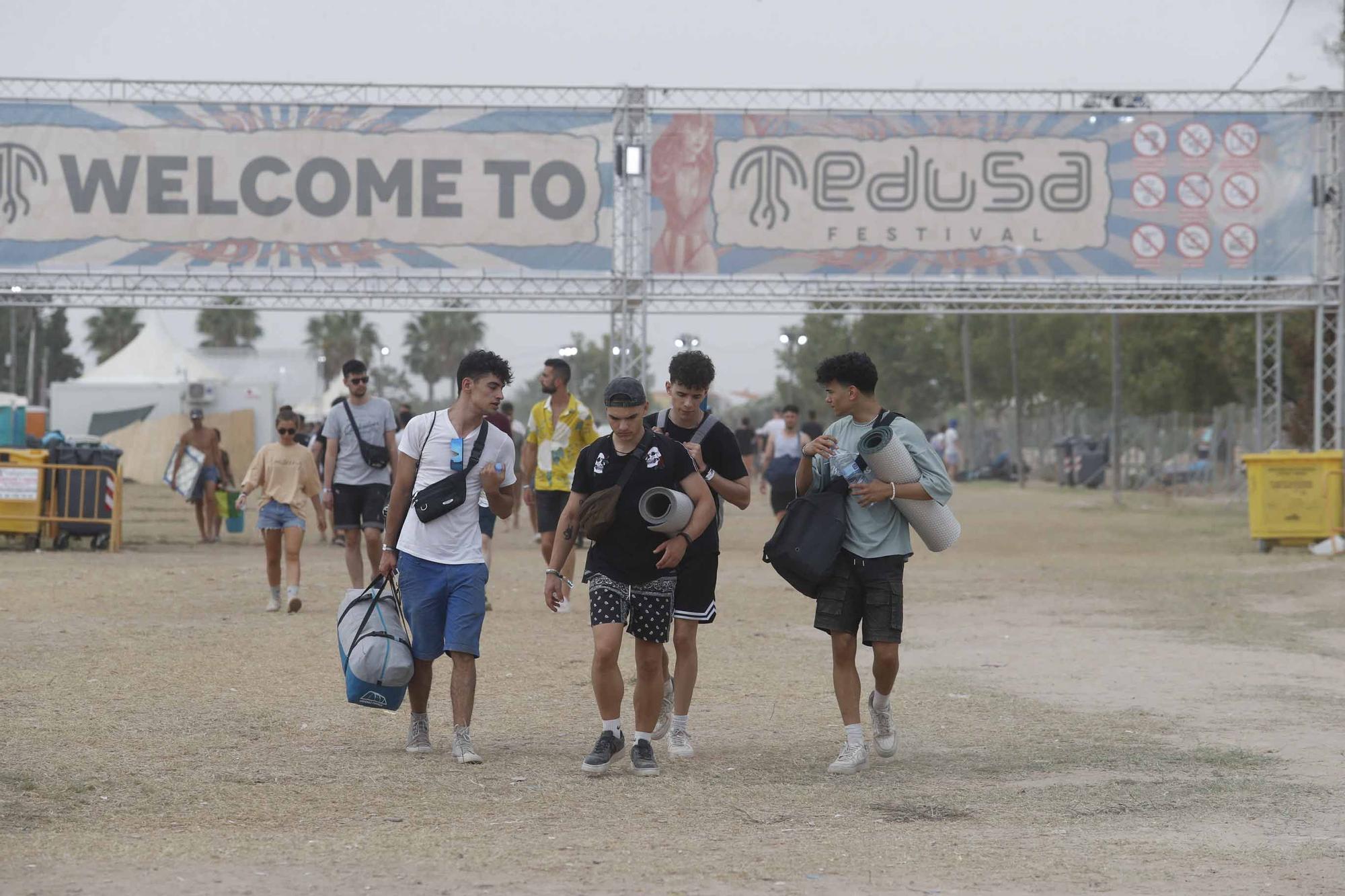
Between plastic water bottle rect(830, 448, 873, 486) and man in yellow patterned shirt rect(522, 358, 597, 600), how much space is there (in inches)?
197

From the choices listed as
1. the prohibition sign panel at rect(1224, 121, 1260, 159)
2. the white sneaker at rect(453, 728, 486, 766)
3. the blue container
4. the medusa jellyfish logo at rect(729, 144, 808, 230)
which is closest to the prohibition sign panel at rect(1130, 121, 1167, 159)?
the prohibition sign panel at rect(1224, 121, 1260, 159)

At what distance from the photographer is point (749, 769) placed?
7000mm

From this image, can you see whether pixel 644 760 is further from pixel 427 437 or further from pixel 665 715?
pixel 427 437

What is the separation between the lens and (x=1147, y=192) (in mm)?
22000

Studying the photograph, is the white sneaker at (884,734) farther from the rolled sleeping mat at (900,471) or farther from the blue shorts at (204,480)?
the blue shorts at (204,480)

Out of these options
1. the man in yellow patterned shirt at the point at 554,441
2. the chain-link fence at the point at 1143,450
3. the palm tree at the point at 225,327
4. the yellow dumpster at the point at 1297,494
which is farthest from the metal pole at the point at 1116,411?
the palm tree at the point at 225,327

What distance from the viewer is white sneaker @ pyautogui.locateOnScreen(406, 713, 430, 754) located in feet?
23.9

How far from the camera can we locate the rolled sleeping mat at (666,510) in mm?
6734

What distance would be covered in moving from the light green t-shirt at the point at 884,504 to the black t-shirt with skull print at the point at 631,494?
0.66 metres

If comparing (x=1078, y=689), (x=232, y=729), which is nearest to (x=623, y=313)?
(x=1078, y=689)

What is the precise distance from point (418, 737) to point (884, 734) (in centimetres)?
202

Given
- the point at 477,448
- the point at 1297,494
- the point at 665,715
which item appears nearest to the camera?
the point at 477,448

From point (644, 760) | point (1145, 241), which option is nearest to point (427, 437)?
point (644, 760)

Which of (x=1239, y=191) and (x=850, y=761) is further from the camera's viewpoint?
(x=1239, y=191)
